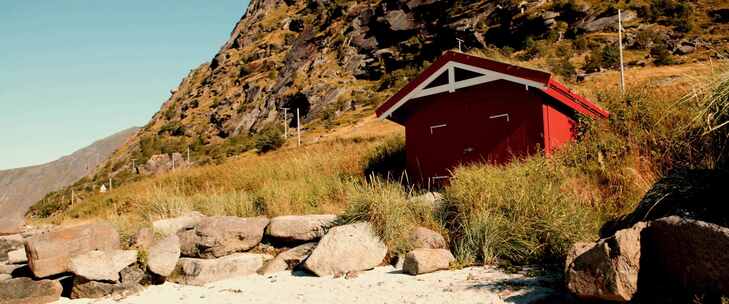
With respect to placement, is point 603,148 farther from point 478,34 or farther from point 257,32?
point 257,32

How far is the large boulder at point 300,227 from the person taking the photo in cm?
900

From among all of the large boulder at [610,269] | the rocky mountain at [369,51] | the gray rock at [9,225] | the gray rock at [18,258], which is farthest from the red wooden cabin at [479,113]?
the rocky mountain at [369,51]

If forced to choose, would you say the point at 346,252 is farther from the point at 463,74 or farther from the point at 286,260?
the point at 463,74

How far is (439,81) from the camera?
13.9m

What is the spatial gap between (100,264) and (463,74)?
9410 millimetres

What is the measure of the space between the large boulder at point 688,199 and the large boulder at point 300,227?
479cm

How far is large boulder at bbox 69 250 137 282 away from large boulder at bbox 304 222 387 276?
2827 mm

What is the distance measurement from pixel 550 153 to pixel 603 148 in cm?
123

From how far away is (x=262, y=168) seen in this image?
1656 centimetres

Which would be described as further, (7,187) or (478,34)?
(7,187)

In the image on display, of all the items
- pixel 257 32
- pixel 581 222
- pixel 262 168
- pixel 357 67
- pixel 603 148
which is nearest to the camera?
pixel 581 222

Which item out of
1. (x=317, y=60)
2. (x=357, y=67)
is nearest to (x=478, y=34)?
(x=357, y=67)

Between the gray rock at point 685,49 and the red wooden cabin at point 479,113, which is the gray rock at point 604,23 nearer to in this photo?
the gray rock at point 685,49

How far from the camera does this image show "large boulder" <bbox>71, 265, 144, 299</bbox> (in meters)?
7.64
